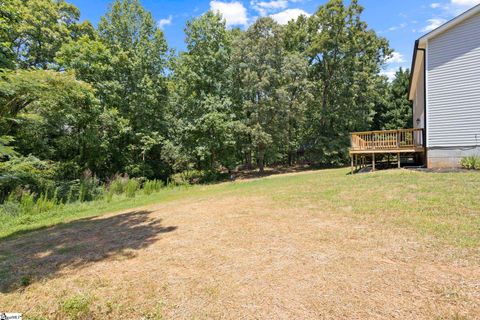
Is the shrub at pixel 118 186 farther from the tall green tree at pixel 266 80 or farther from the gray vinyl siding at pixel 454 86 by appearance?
the gray vinyl siding at pixel 454 86

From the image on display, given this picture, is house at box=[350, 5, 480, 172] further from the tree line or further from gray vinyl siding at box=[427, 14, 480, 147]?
the tree line

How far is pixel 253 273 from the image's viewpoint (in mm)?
3461

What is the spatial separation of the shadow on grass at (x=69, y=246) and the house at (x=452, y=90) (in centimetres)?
1096

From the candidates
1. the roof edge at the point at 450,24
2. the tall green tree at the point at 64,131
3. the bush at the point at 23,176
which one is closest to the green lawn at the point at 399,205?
the bush at the point at 23,176

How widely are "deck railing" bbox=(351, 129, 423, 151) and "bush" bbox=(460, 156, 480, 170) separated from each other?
1908 mm

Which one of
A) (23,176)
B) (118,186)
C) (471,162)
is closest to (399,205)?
(471,162)

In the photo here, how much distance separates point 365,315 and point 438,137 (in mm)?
10605

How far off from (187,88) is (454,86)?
15447 mm

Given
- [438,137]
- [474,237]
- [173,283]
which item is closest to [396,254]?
[474,237]

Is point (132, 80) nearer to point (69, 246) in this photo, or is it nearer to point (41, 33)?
point (41, 33)

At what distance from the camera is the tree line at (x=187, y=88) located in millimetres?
15047

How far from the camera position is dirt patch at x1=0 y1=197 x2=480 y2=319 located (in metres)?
2.72

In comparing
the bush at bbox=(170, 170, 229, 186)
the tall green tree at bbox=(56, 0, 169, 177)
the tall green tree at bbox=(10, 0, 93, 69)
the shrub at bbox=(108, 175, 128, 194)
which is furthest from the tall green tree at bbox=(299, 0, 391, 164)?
the tall green tree at bbox=(10, 0, 93, 69)

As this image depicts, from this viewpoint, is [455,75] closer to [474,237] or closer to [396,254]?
[474,237]
